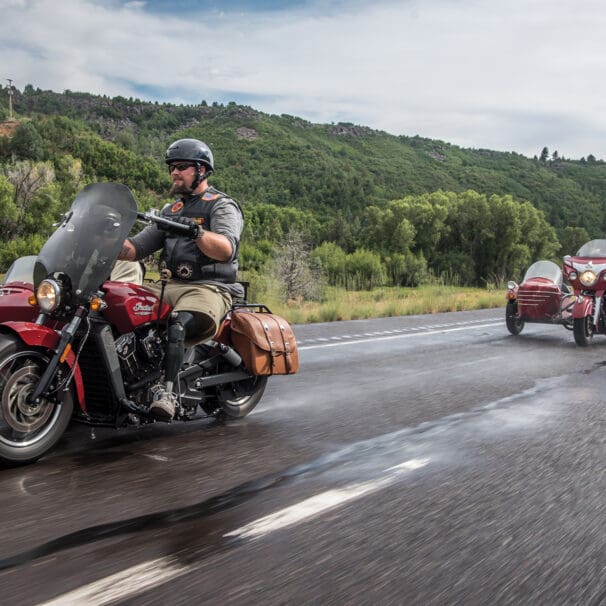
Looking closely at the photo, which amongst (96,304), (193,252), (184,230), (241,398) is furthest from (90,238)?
(241,398)

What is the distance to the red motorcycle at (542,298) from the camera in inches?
455

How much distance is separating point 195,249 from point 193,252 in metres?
0.02

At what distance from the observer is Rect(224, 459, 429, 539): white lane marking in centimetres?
324

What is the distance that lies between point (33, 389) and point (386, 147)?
569 ft

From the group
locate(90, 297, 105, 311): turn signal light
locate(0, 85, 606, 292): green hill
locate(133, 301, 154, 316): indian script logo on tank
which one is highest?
locate(0, 85, 606, 292): green hill

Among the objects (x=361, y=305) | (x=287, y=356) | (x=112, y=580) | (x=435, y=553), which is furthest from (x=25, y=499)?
(x=361, y=305)

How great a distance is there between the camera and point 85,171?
12094 cm

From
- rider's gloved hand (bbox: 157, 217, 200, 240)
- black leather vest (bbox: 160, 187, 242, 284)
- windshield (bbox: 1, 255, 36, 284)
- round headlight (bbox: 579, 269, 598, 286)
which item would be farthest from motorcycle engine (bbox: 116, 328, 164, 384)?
round headlight (bbox: 579, 269, 598, 286)

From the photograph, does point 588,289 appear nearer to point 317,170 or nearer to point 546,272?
point 546,272

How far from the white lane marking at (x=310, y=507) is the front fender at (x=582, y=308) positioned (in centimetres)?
746

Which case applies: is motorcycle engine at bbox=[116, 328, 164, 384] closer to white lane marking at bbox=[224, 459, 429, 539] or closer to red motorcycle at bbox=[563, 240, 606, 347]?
white lane marking at bbox=[224, 459, 429, 539]

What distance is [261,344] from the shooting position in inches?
208

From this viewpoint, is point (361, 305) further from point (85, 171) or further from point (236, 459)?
point (85, 171)

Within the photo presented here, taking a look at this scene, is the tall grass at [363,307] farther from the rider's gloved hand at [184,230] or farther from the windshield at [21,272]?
the rider's gloved hand at [184,230]
